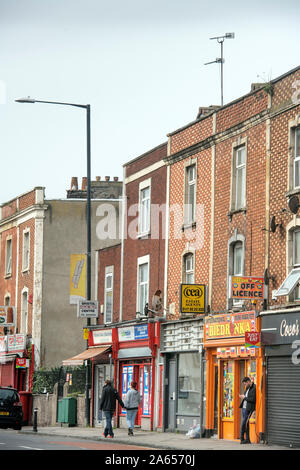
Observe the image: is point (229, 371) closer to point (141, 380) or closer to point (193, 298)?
point (193, 298)

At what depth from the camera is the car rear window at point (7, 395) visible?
1406 inches

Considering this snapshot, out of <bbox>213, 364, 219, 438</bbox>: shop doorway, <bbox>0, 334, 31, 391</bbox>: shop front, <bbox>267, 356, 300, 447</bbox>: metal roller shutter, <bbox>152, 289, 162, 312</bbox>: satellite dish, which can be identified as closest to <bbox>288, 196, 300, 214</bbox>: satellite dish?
<bbox>267, 356, 300, 447</bbox>: metal roller shutter

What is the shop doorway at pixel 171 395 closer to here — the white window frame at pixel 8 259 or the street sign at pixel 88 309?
the street sign at pixel 88 309

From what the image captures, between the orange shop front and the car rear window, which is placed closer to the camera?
the orange shop front

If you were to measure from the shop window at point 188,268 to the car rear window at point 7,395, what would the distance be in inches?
294

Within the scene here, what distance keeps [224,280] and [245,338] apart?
3.75m

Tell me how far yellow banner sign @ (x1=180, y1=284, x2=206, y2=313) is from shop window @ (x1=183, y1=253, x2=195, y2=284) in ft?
5.81

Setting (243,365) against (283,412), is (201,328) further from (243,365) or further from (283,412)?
(283,412)

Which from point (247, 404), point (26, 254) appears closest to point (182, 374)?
point (247, 404)

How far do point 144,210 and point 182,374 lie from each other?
23.4 ft

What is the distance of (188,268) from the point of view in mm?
34250

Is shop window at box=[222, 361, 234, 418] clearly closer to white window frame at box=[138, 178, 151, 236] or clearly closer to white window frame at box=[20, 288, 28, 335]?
white window frame at box=[138, 178, 151, 236]

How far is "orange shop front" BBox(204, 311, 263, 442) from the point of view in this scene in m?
28.2

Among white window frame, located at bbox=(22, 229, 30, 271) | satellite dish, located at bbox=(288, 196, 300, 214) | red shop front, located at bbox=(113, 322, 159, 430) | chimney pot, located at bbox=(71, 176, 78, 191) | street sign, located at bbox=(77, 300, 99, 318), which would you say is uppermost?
chimney pot, located at bbox=(71, 176, 78, 191)
